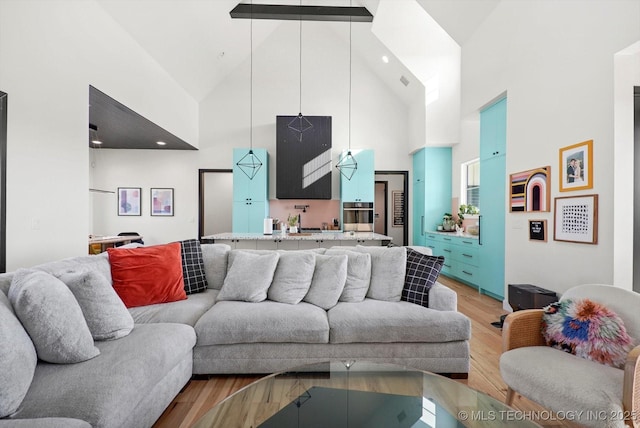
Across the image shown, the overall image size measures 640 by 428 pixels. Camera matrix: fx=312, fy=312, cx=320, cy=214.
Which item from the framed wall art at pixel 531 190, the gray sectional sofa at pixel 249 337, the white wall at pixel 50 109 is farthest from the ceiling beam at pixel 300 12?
the gray sectional sofa at pixel 249 337

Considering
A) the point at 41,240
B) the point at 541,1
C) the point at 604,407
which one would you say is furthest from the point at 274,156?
the point at 604,407

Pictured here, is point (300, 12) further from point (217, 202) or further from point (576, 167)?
point (217, 202)

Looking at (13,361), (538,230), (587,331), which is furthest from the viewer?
(538,230)

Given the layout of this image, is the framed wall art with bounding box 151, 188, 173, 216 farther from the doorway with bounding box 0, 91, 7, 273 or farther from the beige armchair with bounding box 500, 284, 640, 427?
the beige armchair with bounding box 500, 284, 640, 427

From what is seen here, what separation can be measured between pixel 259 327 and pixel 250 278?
50cm

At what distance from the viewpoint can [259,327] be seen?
212cm

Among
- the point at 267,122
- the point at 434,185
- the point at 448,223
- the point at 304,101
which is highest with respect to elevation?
the point at 304,101

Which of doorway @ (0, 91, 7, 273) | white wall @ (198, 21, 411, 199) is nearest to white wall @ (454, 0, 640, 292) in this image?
white wall @ (198, 21, 411, 199)

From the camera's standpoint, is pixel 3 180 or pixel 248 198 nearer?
pixel 3 180

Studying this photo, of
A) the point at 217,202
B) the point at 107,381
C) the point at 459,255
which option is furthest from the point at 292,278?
the point at 217,202

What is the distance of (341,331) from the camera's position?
215 centimetres

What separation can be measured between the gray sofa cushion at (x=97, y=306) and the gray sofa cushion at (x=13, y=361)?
329 mm

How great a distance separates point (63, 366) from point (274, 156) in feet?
19.4

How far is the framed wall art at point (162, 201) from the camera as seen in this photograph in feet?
22.3
